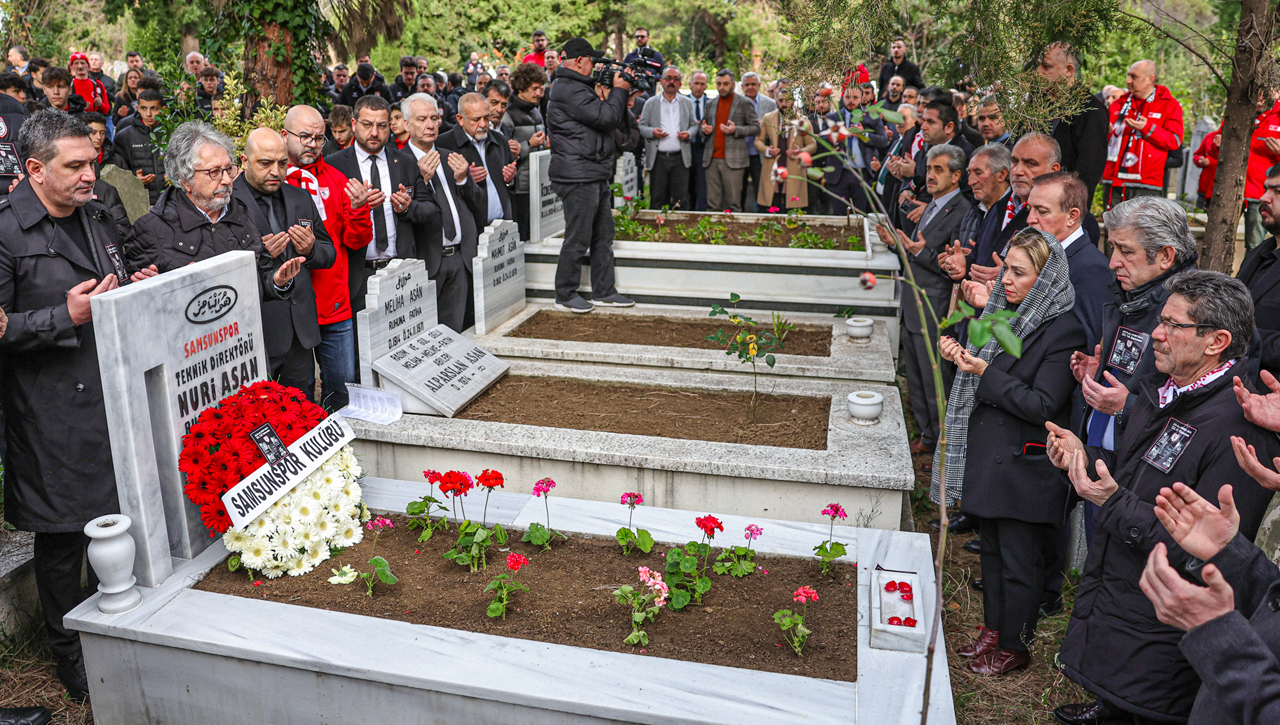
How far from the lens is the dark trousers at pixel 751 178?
38.1ft

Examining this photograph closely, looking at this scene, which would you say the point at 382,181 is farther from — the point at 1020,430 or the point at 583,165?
the point at 1020,430

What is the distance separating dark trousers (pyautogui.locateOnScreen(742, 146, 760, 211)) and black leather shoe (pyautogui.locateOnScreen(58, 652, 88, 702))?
9.35 m

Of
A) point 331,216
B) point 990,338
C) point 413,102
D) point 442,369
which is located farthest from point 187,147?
point 990,338

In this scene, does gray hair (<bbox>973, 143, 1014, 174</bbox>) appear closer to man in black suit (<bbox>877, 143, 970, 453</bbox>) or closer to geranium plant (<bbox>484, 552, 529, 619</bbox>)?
man in black suit (<bbox>877, 143, 970, 453</bbox>)

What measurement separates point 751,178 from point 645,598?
31.6ft

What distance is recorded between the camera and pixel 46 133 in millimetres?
3342

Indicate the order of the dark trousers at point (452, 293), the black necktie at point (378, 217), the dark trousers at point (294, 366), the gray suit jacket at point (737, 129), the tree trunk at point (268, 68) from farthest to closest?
the gray suit jacket at point (737, 129) < the tree trunk at point (268, 68) < the dark trousers at point (452, 293) < the black necktie at point (378, 217) < the dark trousers at point (294, 366)

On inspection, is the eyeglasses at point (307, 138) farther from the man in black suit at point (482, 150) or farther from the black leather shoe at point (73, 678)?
the black leather shoe at point (73, 678)

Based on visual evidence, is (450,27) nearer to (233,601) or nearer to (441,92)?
(441,92)

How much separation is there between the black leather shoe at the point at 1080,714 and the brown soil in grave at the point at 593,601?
2.74ft

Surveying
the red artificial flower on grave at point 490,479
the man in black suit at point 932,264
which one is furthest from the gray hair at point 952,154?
the red artificial flower on grave at point 490,479

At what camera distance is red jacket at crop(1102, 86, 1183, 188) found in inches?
315

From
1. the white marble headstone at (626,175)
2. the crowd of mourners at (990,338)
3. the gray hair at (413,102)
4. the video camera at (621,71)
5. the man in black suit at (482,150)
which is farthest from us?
the white marble headstone at (626,175)

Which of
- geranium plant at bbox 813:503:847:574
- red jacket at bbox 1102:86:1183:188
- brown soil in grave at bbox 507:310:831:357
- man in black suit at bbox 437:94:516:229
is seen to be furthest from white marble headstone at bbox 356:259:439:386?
red jacket at bbox 1102:86:1183:188
